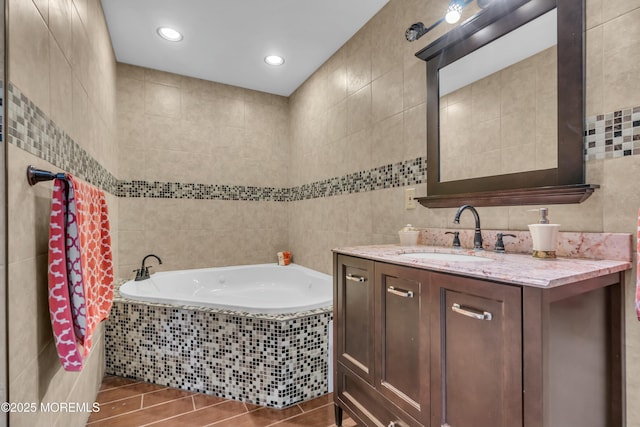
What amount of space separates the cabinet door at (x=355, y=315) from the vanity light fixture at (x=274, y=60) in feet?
6.74

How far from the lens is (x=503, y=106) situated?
139cm

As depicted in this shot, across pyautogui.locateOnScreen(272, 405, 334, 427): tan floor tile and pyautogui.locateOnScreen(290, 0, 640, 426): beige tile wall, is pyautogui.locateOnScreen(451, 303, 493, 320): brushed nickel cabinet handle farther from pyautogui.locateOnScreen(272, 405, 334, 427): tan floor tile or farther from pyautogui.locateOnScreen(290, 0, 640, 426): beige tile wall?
pyautogui.locateOnScreen(272, 405, 334, 427): tan floor tile

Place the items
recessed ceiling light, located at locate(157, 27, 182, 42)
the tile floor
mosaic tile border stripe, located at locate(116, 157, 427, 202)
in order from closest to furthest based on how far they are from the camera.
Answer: the tile floor < mosaic tile border stripe, located at locate(116, 157, 427, 202) < recessed ceiling light, located at locate(157, 27, 182, 42)

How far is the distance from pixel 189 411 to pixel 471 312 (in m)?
1.68

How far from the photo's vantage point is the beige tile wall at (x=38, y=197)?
890 millimetres

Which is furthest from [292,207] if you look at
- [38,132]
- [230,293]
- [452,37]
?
[38,132]

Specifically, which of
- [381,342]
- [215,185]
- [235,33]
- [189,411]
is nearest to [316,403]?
[189,411]

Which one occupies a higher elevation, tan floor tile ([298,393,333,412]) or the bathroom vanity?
the bathroom vanity

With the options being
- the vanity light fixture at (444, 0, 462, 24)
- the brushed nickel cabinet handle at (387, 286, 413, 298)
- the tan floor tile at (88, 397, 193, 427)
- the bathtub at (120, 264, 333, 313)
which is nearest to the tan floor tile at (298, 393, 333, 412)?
the tan floor tile at (88, 397, 193, 427)

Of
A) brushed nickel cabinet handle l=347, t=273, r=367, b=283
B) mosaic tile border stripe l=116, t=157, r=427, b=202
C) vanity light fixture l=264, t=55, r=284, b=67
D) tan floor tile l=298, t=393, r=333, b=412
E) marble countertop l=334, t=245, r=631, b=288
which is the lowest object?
tan floor tile l=298, t=393, r=333, b=412

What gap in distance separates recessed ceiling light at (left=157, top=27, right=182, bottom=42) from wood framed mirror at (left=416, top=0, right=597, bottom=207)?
6.08 feet

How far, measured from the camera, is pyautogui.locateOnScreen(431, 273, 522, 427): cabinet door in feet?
2.63

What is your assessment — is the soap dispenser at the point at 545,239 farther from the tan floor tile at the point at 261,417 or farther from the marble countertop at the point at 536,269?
the tan floor tile at the point at 261,417

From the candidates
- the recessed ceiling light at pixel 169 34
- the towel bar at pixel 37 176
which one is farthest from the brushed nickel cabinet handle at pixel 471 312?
the recessed ceiling light at pixel 169 34
